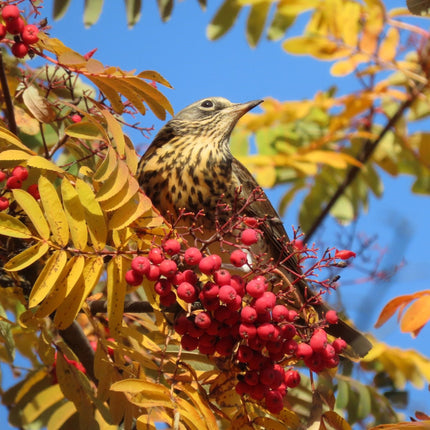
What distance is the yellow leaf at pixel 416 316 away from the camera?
7.27ft

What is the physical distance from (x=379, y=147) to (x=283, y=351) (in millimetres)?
2385

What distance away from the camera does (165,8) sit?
2889 millimetres

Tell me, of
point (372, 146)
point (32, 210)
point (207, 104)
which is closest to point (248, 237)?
point (32, 210)

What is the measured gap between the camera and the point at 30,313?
203 centimetres

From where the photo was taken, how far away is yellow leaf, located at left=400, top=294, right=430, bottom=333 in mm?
2215

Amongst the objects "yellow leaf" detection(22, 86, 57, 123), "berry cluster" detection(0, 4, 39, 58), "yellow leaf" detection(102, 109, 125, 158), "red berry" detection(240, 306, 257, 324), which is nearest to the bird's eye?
"yellow leaf" detection(22, 86, 57, 123)

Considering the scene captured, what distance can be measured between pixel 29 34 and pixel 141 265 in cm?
84

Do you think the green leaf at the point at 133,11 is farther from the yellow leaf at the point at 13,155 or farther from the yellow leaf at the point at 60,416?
the yellow leaf at the point at 60,416

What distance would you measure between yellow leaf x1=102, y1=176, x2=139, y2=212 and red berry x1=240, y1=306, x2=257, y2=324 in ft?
1.48

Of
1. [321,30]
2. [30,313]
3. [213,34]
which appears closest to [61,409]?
[30,313]

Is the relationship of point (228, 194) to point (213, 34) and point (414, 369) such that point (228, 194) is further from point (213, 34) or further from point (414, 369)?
point (414, 369)

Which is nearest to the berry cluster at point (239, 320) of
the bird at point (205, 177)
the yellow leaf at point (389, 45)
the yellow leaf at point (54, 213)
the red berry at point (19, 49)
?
the yellow leaf at point (54, 213)

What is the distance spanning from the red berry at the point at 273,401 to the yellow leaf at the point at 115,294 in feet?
1.54

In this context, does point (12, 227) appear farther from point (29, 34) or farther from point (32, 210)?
point (29, 34)
